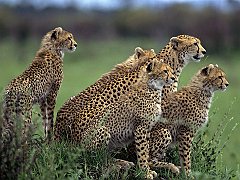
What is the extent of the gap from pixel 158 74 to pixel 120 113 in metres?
0.41

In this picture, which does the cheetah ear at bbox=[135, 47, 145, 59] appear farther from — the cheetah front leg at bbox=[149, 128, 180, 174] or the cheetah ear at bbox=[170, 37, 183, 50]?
the cheetah front leg at bbox=[149, 128, 180, 174]

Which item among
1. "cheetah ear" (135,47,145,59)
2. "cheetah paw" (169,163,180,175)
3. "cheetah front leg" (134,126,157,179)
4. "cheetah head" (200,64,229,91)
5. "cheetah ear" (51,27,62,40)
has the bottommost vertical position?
"cheetah paw" (169,163,180,175)

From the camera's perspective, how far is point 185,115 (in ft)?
18.7

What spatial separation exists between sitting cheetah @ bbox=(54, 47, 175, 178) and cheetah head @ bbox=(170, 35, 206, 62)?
54 centimetres

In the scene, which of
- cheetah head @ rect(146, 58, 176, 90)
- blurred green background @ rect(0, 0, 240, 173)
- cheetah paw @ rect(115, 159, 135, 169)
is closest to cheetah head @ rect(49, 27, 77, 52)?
cheetah head @ rect(146, 58, 176, 90)

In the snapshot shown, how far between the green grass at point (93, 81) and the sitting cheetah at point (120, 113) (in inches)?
5.5

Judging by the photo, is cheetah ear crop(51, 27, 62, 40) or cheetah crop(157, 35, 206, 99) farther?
cheetah ear crop(51, 27, 62, 40)

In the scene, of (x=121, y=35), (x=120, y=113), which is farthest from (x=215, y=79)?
(x=121, y=35)

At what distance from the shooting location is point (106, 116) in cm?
513

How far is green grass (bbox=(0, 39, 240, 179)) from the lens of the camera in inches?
200

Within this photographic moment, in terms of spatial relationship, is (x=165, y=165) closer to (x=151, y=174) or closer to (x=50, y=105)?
(x=151, y=174)

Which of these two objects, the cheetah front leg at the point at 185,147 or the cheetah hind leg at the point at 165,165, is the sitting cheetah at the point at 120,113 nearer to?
the cheetah hind leg at the point at 165,165

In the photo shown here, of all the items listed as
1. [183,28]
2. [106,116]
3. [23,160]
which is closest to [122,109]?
[106,116]

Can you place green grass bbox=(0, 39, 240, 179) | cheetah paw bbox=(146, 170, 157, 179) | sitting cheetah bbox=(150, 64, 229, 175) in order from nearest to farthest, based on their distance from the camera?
1. green grass bbox=(0, 39, 240, 179)
2. cheetah paw bbox=(146, 170, 157, 179)
3. sitting cheetah bbox=(150, 64, 229, 175)
